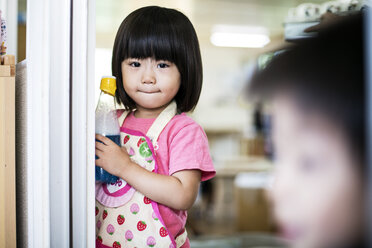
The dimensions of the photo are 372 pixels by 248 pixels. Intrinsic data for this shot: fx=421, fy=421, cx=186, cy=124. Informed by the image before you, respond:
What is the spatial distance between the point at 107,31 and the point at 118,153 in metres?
4.85

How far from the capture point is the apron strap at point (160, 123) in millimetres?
1056

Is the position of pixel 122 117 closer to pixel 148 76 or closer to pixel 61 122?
pixel 148 76

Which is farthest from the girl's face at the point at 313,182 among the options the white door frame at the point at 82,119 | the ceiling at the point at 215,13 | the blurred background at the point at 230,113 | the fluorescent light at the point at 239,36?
the fluorescent light at the point at 239,36

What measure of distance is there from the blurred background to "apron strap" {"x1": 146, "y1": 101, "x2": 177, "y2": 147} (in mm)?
1476

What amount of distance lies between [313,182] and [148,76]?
62cm

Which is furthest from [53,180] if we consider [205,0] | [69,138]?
[205,0]

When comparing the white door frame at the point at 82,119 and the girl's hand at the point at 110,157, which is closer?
the white door frame at the point at 82,119

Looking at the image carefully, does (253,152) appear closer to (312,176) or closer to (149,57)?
(149,57)

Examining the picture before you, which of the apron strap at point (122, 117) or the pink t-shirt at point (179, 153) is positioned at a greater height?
the apron strap at point (122, 117)

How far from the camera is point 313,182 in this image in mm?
500

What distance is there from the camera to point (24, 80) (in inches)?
37.2

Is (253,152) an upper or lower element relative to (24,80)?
lower

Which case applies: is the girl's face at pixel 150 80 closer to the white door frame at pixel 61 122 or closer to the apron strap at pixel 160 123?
the apron strap at pixel 160 123

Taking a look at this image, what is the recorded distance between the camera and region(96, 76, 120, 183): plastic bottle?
0.99 meters
